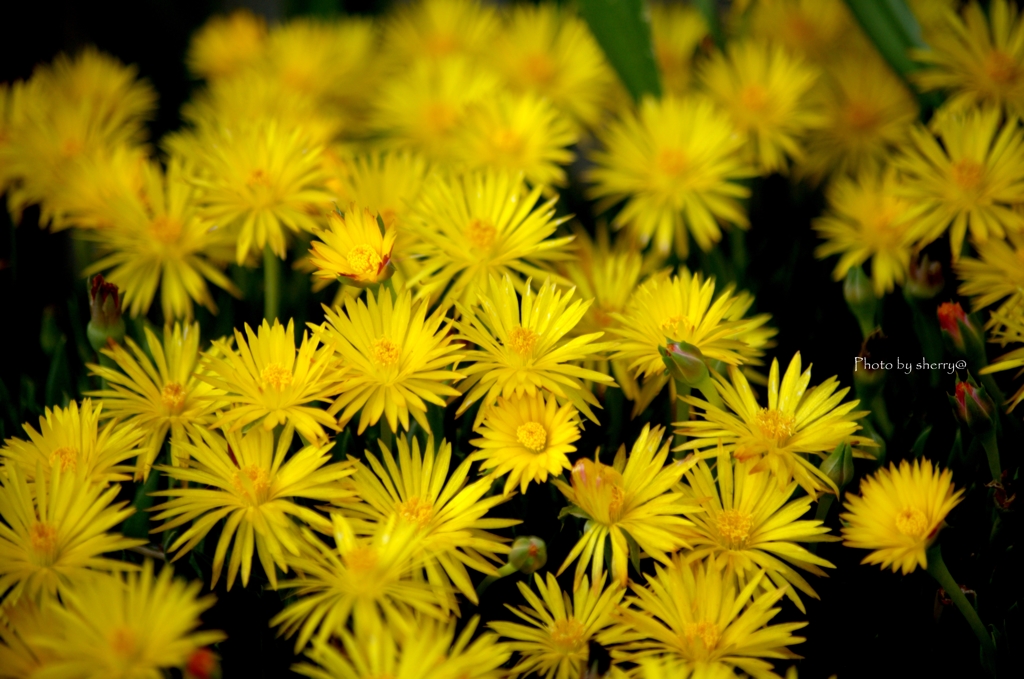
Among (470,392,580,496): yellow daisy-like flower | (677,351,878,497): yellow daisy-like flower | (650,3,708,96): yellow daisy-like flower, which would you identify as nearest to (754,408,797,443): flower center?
(677,351,878,497): yellow daisy-like flower

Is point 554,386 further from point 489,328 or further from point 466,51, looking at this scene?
point 466,51

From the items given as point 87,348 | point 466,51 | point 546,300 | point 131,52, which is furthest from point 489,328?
point 131,52

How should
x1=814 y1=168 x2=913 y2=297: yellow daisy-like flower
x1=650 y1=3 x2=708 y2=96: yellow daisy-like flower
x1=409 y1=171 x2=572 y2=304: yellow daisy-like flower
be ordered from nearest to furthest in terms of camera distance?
x1=409 y1=171 x2=572 y2=304: yellow daisy-like flower < x1=814 y1=168 x2=913 y2=297: yellow daisy-like flower < x1=650 y1=3 x2=708 y2=96: yellow daisy-like flower

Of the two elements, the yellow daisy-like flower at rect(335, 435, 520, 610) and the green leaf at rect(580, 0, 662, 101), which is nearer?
the yellow daisy-like flower at rect(335, 435, 520, 610)

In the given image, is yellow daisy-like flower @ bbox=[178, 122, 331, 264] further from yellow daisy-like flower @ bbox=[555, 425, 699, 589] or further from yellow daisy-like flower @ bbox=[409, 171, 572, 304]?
yellow daisy-like flower @ bbox=[555, 425, 699, 589]

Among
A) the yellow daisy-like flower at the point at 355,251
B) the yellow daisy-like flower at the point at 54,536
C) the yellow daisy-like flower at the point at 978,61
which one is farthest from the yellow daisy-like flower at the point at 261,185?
the yellow daisy-like flower at the point at 978,61

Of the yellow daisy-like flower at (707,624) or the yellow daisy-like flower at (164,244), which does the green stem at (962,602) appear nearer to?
the yellow daisy-like flower at (707,624)
